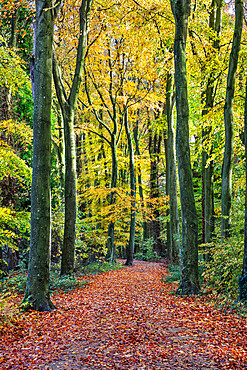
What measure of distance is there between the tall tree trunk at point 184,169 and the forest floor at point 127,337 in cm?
90

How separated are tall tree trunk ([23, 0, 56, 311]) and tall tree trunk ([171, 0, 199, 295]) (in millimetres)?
3347

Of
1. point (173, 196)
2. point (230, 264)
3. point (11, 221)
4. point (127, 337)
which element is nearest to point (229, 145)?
point (230, 264)

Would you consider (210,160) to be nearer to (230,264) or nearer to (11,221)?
(230,264)

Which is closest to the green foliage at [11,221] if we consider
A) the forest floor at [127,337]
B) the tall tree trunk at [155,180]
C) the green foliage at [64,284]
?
the green foliage at [64,284]

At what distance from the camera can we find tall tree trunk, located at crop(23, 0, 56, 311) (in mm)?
5969

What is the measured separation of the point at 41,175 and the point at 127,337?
3550 millimetres

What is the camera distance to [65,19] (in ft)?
39.1

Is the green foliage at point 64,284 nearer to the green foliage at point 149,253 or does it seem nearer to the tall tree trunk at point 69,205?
the tall tree trunk at point 69,205

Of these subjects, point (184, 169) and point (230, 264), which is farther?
point (184, 169)

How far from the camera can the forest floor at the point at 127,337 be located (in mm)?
3645

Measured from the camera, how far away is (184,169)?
25.6 feet

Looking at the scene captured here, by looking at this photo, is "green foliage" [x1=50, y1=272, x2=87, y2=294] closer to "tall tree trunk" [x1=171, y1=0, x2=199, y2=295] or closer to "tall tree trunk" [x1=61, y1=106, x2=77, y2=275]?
"tall tree trunk" [x1=61, y1=106, x2=77, y2=275]

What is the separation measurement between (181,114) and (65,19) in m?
7.47

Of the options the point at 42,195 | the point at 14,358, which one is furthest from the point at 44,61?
the point at 14,358
